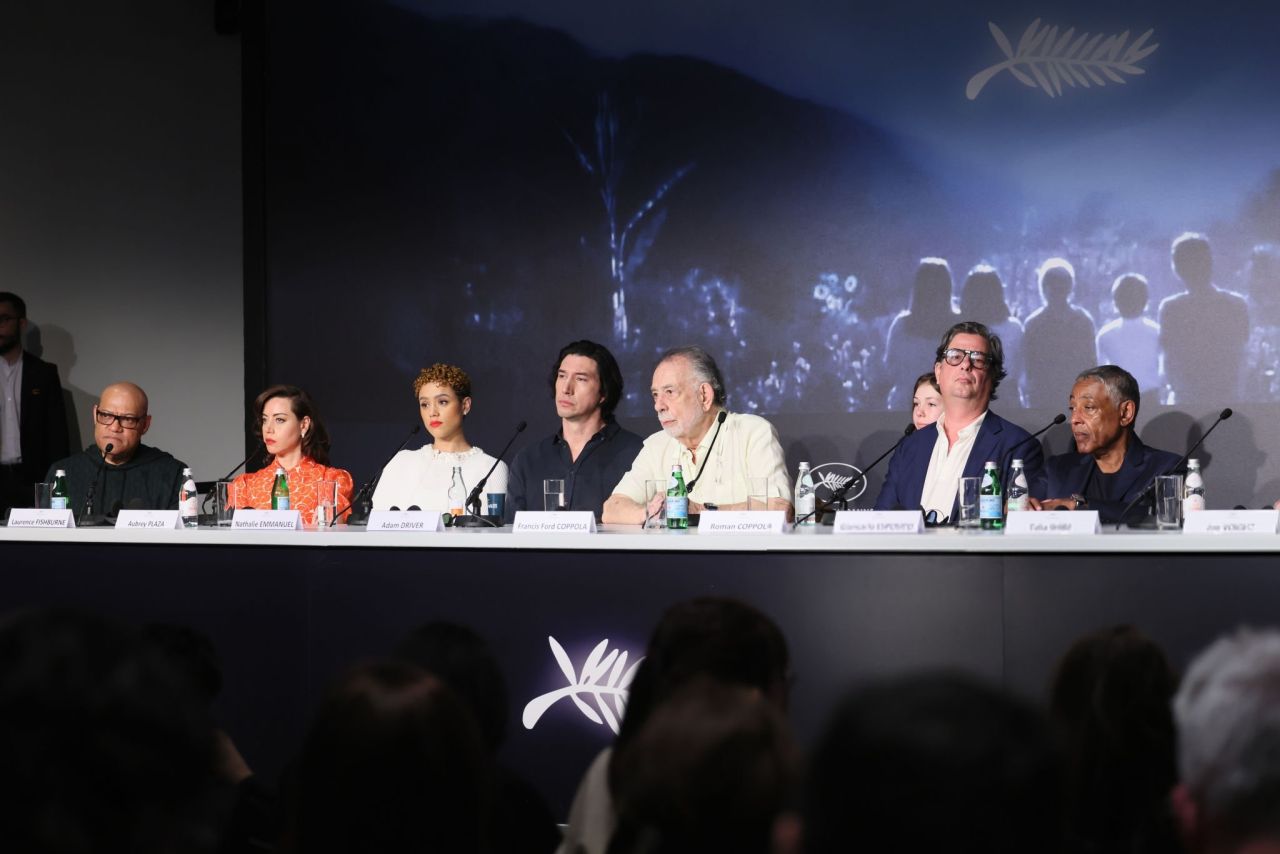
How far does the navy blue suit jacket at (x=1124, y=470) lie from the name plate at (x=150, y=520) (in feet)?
8.26

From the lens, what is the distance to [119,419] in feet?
15.4

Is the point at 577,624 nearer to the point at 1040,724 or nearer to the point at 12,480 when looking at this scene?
the point at 1040,724

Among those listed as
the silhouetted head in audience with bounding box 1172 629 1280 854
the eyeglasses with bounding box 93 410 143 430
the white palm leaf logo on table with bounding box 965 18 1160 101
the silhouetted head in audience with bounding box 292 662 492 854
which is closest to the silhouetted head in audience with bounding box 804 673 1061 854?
the silhouetted head in audience with bounding box 1172 629 1280 854

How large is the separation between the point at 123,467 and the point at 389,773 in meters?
3.94

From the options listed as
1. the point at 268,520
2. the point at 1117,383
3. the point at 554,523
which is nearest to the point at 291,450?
the point at 268,520

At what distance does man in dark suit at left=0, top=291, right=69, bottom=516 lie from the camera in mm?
Result: 5836

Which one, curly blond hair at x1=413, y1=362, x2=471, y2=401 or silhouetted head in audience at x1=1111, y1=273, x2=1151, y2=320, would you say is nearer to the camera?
curly blond hair at x1=413, y1=362, x2=471, y2=401

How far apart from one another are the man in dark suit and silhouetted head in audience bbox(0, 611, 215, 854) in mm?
5361

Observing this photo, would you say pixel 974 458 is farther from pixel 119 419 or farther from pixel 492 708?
pixel 119 419

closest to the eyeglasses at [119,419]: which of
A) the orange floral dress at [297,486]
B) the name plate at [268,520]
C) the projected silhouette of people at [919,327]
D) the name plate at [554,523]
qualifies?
the orange floral dress at [297,486]

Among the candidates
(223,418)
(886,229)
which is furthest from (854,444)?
(223,418)

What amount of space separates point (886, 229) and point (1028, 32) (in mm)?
913

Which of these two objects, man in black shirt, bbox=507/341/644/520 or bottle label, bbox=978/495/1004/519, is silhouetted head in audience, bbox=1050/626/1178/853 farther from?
man in black shirt, bbox=507/341/644/520

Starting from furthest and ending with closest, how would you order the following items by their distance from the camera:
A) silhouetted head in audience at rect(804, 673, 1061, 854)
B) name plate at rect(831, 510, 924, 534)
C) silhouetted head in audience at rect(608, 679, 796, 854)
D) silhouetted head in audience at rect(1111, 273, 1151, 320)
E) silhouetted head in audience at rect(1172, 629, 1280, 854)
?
silhouetted head in audience at rect(1111, 273, 1151, 320)
name plate at rect(831, 510, 924, 534)
silhouetted head in audience at rect(608, 679, 796, 854)
silhouetted head in audience at rect(1172, 629, 1280, 854)
silhouetted head in audience at rect(804, 673, 1061, 854)
